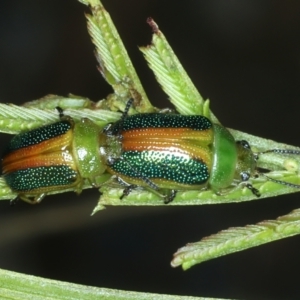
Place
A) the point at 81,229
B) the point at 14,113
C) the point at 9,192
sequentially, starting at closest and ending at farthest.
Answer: the point at 14,113, the point at 9,192, the point at 81,229

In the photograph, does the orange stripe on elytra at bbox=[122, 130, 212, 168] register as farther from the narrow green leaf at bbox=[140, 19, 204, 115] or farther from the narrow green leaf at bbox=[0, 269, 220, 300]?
the narrow green leaf at bbox=[0, 269, 220, 300]

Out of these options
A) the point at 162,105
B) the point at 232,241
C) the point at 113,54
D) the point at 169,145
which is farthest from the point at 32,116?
the point at 162,105

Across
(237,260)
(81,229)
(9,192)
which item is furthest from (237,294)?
(9,192)

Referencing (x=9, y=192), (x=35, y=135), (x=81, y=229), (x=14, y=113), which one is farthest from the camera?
(x=81, y=229)

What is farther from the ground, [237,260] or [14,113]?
[14,113]

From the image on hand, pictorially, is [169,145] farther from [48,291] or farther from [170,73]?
[48,291]

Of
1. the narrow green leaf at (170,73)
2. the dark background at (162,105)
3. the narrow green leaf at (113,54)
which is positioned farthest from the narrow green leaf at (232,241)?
the dark background at (162,105)

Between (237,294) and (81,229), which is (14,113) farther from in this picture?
(237,294)
